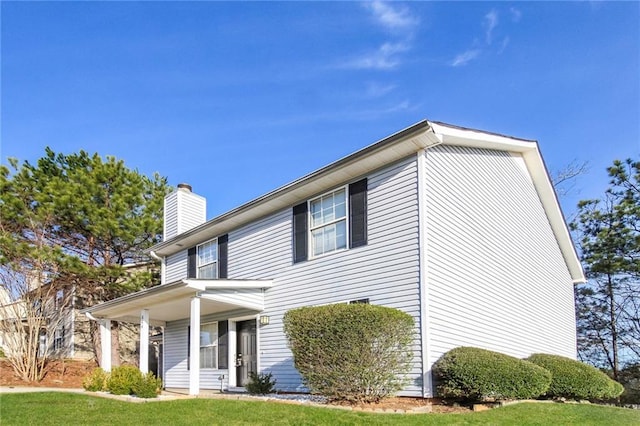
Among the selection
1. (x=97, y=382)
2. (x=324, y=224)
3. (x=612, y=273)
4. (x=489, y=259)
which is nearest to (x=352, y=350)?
(x=324, y=224)

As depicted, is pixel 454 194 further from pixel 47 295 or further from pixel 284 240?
pixel 47 295

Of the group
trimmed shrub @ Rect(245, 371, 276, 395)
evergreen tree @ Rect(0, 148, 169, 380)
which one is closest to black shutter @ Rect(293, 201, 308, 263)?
trimmed shrub @ Rect(245, 371, 276, 395)

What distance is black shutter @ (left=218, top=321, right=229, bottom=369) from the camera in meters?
14.4

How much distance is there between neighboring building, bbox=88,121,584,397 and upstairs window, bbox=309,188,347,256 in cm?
3

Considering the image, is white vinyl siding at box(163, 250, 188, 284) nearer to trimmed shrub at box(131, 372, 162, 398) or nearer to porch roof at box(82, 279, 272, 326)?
porch roof at box(82, 279, 272, 326)

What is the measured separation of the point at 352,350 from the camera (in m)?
8.77

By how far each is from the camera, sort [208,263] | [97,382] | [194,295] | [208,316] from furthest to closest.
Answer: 1. [208,263]
2. [208,316]
3. [97,382]
4. [194,295]

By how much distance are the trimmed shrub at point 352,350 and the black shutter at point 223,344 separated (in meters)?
5.69

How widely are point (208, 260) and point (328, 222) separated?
5.73m

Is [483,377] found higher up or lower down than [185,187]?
lower down

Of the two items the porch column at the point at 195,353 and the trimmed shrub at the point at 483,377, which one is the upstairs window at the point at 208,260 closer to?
the porch column at the point at 195,353

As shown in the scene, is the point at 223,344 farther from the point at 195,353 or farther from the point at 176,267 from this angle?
the point at 176,267

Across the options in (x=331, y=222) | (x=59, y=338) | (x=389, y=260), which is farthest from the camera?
(x=59, y=338)

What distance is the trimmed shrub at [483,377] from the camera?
891 cm
